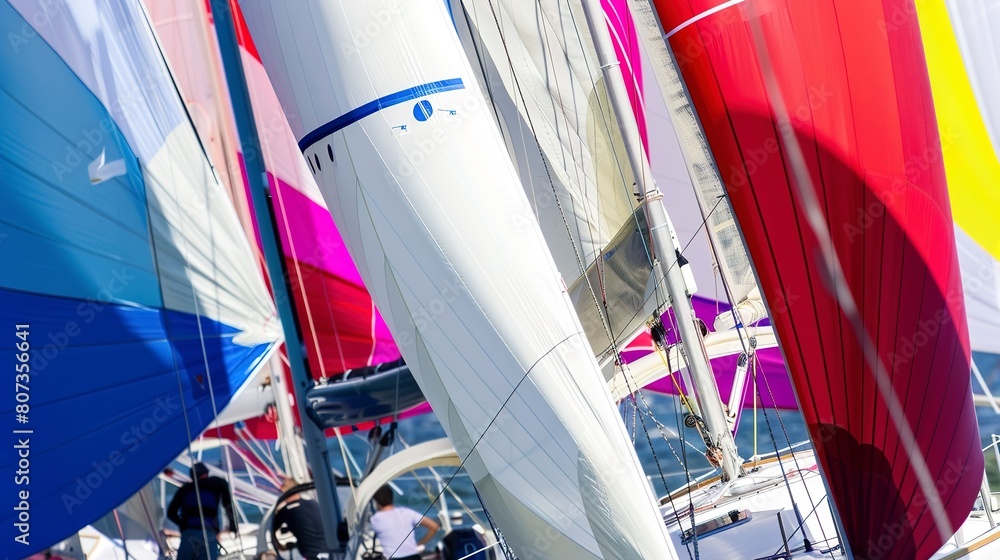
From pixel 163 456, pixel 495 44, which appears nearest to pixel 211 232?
pixel 163 456

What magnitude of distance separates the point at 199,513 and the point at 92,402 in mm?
822

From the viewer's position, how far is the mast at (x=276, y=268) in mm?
3572

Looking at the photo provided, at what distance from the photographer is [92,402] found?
14.4 feet

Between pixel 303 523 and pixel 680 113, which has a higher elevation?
pixel 680 113

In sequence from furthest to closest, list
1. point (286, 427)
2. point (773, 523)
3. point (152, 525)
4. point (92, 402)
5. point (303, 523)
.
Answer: point (286, 427)
point (152, 525)
point (303, 523)
point (92, 402)
point (773, 523)

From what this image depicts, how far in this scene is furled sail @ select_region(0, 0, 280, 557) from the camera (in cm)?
433

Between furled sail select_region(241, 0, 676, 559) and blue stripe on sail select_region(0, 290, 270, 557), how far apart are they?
154cm

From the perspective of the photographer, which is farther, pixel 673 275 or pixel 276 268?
pixel 673 275

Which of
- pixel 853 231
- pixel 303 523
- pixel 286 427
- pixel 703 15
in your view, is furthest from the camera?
pixel 286 427

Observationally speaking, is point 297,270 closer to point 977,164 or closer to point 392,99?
point 392,99

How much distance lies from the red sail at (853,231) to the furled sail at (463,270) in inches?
21.6

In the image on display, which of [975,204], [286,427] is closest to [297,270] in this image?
[286,427]

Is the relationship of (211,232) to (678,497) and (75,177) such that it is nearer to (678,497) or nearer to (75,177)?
(75,177)

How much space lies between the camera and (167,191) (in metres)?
4.61
